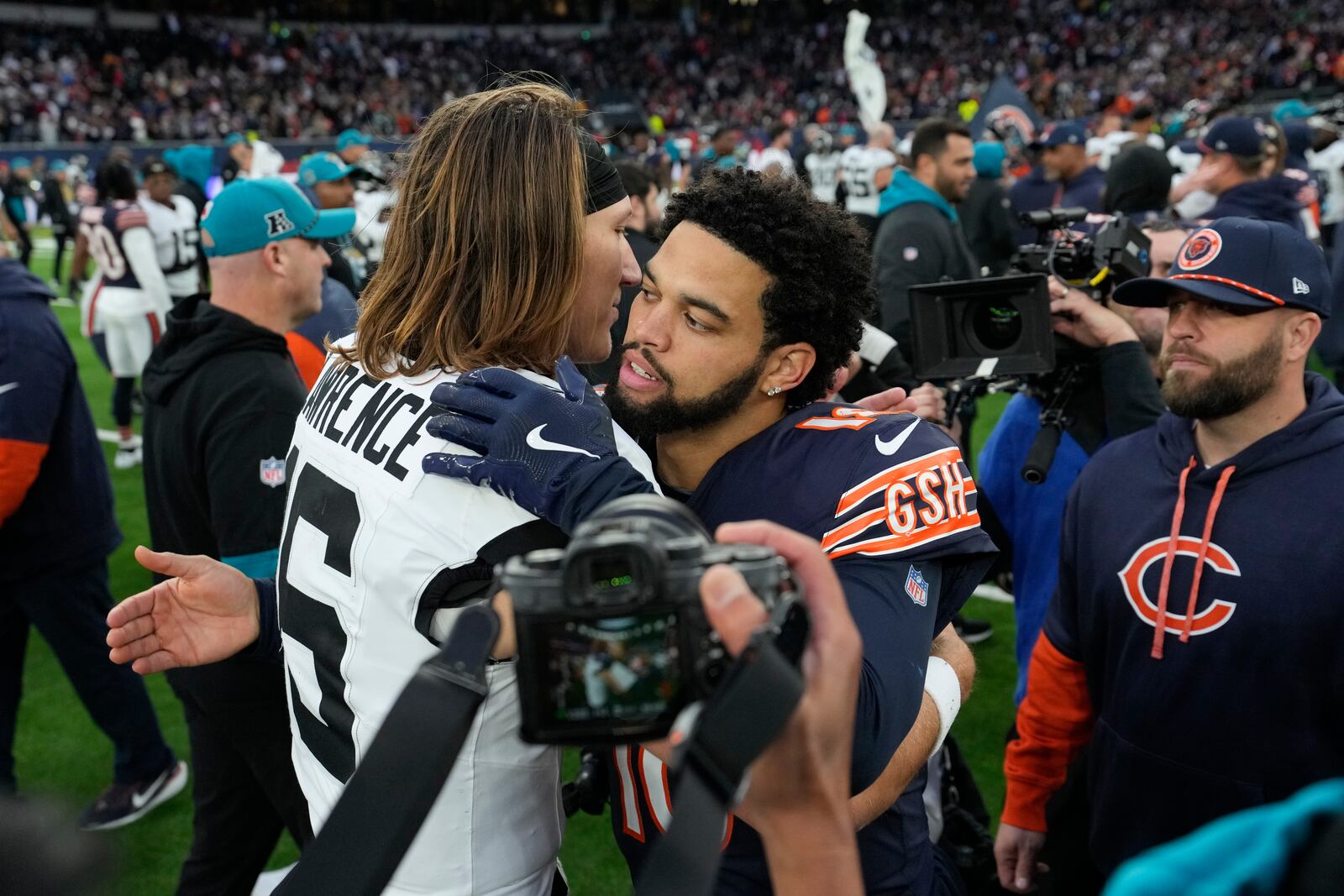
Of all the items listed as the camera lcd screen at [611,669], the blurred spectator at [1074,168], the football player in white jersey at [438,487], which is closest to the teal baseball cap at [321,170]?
the blurred spectator at [1074,168]

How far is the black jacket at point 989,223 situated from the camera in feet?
24.1

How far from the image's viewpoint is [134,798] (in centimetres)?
369

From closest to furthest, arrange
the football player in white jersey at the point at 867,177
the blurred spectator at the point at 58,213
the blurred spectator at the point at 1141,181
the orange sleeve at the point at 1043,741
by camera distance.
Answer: the orange sleeve at the point at 1043,741 < the blurred spectator at the point at 1141,181 < the football player in white jersey at the point at 867,177 < the blurred spectator at the point at 58,213

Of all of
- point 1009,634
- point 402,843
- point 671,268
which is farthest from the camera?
point 1009,634

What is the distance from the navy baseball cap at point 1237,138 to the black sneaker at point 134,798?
17.8 ft

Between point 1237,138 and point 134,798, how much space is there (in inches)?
219

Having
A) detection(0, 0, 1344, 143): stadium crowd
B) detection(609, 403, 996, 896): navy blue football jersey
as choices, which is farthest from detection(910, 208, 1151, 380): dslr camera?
detection(0, 0, 1344, 143): stadium crowd

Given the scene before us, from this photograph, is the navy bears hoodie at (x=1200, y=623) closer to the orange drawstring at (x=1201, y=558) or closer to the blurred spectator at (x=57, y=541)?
the orange drawstring at (x=1201, y=558)

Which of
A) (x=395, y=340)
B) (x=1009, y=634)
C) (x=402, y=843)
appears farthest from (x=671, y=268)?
(x=1009, y=634)

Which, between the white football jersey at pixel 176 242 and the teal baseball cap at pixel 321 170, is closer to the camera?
the teal baseball cap at pixel 321 170

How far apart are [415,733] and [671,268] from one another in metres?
1.02

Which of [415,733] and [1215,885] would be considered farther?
[415,733]

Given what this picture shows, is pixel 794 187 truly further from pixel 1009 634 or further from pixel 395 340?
pixel 1009 634

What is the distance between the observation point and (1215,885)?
1.90ft
